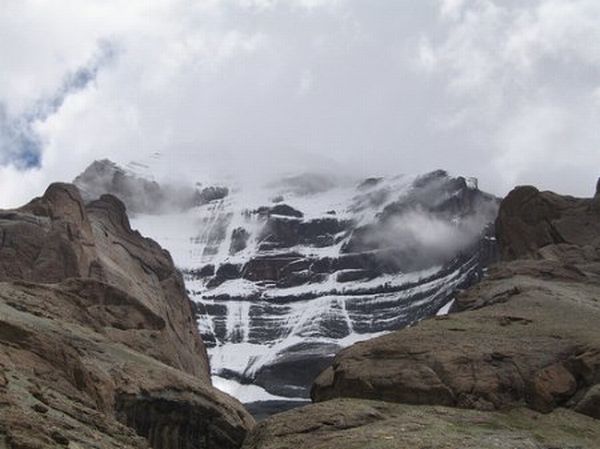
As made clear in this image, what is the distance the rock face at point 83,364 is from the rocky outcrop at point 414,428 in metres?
5.19

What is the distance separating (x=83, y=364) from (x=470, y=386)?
14721mm

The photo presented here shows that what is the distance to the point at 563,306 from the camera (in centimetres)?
4959

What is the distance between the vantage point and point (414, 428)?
1276 inches

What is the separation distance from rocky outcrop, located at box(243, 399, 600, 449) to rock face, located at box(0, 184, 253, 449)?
5.19m

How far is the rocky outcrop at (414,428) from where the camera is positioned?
1217 inches

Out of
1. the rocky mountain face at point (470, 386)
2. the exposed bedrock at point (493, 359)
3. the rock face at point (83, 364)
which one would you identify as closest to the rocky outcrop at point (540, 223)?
the exposed bedrock at point (493, 359)

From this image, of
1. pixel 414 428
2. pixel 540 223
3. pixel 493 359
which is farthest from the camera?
pixel 540 223

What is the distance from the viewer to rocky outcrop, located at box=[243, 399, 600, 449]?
3092cm

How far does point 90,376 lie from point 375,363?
37.7ft

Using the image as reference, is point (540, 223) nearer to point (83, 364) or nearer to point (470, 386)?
point (470, 386)

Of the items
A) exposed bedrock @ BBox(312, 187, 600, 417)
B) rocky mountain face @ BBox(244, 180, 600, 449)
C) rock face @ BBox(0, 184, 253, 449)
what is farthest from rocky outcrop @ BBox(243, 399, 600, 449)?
rock face @ BBox(0, 184, 253, 449)

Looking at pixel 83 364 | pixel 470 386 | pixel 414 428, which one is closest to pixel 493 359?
pixel 470 386

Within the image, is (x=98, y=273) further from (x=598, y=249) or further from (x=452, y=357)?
(x=452, y=357)

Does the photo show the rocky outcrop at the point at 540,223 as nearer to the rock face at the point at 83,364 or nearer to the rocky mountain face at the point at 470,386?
the rocky mountain face at the point at 470,386
